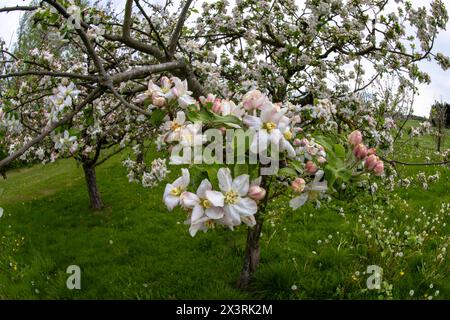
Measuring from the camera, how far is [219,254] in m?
5.57

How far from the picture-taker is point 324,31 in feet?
15.9

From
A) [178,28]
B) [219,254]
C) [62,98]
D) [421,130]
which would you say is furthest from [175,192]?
[421,130]

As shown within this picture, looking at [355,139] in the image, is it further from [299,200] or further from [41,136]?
[41,136]

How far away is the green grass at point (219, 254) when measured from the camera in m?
4.48

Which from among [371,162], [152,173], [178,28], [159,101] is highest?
[178,28]

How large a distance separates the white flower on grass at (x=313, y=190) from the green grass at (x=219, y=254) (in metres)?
1.64

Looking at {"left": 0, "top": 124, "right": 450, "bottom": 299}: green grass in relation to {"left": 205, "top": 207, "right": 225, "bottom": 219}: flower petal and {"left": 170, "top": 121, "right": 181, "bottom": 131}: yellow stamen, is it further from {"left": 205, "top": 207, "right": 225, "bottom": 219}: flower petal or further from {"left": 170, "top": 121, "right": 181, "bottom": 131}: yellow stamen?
{"left": 205, "top": 207, "right": 225, "bottom": 219}: flower petal

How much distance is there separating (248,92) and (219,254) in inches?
163

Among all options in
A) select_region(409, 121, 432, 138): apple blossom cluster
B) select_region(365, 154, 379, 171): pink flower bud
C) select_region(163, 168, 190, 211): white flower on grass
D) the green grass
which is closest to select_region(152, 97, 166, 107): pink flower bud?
select_region(163, 168, 190, 211): white flower on grass

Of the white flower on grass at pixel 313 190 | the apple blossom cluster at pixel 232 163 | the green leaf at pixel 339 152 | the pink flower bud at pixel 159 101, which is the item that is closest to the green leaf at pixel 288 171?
the apple blossom cluster at pixel 232 163

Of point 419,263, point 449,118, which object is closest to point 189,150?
point 419,263

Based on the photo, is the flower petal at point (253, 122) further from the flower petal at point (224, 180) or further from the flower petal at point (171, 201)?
the flower petal at point (171, 201)

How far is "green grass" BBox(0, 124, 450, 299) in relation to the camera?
4484 mm

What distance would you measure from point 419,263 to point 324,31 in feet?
9.11
